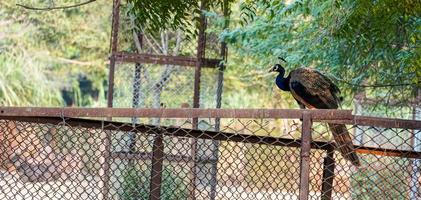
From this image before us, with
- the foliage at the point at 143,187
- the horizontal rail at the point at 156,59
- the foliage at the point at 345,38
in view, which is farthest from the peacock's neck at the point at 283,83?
the horizontal rail at the point at 156,59

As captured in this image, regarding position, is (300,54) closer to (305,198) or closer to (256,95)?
(305,198)

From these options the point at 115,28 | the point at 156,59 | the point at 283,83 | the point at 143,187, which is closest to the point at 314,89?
the point at 283,83

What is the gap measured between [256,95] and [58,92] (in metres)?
4.35

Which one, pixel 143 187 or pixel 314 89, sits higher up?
pixel 314 89

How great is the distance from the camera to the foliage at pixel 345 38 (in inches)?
165

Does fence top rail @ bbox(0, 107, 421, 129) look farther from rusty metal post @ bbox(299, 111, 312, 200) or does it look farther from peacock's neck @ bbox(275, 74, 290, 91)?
peacock's neck @ bbox(275, 74, 290, 91)

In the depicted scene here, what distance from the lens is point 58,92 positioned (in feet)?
50.5

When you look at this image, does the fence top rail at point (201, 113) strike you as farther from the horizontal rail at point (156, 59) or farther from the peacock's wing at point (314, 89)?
the horizontal rail at point (156, 59)

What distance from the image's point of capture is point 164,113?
109 inches

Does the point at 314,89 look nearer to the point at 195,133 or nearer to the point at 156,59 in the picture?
the point at 195,133

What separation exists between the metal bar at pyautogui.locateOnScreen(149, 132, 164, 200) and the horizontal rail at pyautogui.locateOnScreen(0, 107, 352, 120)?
1.22 ft

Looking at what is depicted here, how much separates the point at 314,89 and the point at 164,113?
72.4 inches

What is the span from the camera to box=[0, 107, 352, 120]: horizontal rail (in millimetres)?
2750

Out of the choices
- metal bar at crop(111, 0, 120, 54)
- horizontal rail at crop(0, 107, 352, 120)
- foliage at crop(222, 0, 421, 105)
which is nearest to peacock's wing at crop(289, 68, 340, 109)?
foliage at crop(222, 0, 421, 105)
